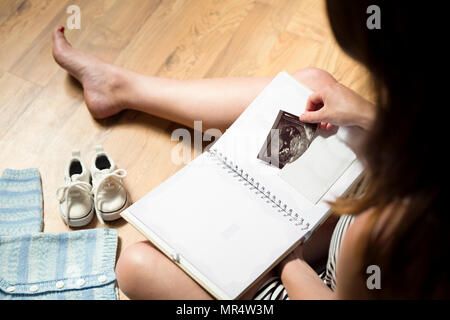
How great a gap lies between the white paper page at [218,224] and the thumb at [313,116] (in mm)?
189

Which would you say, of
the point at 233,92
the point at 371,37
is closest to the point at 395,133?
the point at 371,37

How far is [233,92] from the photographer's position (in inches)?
42.0

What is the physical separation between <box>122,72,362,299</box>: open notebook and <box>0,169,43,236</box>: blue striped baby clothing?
39 centimetres

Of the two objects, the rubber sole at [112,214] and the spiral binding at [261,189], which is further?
the rubber sole at [112,214]

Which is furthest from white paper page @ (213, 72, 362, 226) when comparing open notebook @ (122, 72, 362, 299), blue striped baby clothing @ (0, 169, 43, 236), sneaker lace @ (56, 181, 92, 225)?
blue striped baby clothing @ (0, 169, 43, 236)

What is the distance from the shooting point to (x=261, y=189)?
868 millimetres

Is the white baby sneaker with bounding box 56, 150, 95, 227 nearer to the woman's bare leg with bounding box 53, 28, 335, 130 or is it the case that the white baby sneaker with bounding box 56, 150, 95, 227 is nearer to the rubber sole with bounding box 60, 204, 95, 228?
the rubber sole with bounding box 60, 204, 95, 228

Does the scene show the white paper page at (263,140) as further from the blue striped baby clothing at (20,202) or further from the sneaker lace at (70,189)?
the blue striped baby clothing at (20,202)

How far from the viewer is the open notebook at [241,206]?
807 millimetres

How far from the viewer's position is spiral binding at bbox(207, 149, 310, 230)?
84cm

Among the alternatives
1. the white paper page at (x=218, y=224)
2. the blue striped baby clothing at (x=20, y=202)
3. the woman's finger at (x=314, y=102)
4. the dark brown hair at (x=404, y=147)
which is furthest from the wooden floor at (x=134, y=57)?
the dark brown hair at (x=404, y=147)

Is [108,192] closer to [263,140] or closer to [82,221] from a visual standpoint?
[82,221]

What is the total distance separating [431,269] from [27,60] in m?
1.23

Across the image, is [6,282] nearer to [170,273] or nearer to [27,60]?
[170,273]
